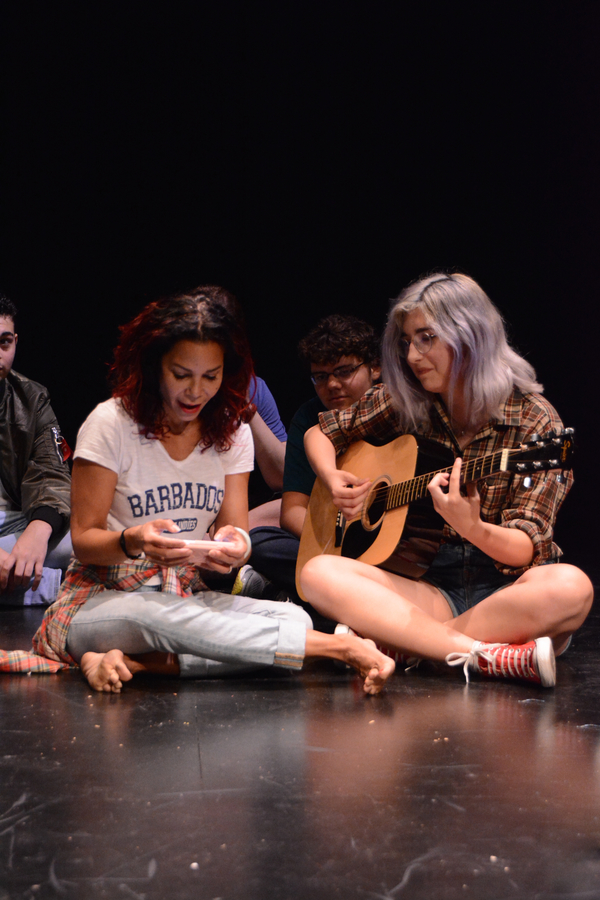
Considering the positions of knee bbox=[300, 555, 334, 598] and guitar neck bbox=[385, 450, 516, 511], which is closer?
guitar neck bbox=[385, 450, 516, 511]

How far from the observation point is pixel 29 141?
366 centimetres

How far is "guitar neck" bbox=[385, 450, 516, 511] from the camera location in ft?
6.10

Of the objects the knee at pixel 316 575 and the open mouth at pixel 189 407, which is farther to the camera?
the knee at pixel 316 575

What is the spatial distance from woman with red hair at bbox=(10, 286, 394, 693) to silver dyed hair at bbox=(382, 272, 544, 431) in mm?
517

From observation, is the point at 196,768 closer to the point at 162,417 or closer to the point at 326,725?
the point at 326,725

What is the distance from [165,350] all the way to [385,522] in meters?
0.78

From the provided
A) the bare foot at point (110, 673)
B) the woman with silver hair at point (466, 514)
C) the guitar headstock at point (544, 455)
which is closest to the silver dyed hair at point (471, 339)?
the woman with silver hair at point (466, 514)

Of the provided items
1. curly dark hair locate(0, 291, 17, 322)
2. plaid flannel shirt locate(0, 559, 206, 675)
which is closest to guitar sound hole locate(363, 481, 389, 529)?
plaid flannel shirt locate(0, 559, 206, 675)

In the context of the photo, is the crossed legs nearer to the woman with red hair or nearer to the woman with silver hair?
the woman with silver hair

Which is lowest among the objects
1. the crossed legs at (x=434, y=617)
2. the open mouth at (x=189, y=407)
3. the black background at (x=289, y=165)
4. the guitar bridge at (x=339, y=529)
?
the crossed legs at (x=434, y=617)

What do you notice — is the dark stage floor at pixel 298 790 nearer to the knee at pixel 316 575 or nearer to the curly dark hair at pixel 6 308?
the knee at pixel 316 575

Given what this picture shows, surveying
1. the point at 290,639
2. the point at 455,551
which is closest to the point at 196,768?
the point at 290,639

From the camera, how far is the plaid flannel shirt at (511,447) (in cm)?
197

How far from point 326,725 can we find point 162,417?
84 centimetres
